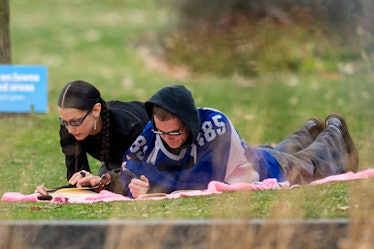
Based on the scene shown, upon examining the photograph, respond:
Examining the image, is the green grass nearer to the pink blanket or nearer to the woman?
the pink blanket

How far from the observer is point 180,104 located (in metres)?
6.89

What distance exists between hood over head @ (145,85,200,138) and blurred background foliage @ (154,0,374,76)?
7.97 meters

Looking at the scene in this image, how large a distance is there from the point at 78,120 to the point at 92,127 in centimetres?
18

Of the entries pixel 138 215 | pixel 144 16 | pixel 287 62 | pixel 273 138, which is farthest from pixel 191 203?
pixel 144 16

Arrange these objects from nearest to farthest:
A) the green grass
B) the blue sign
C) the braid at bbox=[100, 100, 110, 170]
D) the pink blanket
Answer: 1. the green grass
2. the pink blanket
3. the braid at bbox=[100, 100, 110, 170]
4. the blue sign

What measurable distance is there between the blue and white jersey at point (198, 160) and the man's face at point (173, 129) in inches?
4.8

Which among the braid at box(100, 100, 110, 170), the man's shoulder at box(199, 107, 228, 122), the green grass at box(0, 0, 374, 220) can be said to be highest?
the man's shoulder at box(199, 107, 228, 122)

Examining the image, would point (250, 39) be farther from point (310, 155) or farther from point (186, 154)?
point (186, 154)

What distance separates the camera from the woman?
290 inches

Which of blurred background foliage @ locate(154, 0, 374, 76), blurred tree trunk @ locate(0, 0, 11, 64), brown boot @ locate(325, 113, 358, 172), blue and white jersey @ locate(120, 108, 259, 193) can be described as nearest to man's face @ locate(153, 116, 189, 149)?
blue and white jersey @ locate(120, 108, 259, 193)

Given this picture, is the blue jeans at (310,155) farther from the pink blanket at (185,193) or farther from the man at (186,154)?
the pink blanket at (185,193)

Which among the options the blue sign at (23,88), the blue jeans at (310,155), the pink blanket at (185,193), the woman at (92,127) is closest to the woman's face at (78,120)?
the woman at (92,127)

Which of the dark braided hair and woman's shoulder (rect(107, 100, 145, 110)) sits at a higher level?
the dark braided hair

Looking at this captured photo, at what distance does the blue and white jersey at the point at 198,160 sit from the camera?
7.07m
